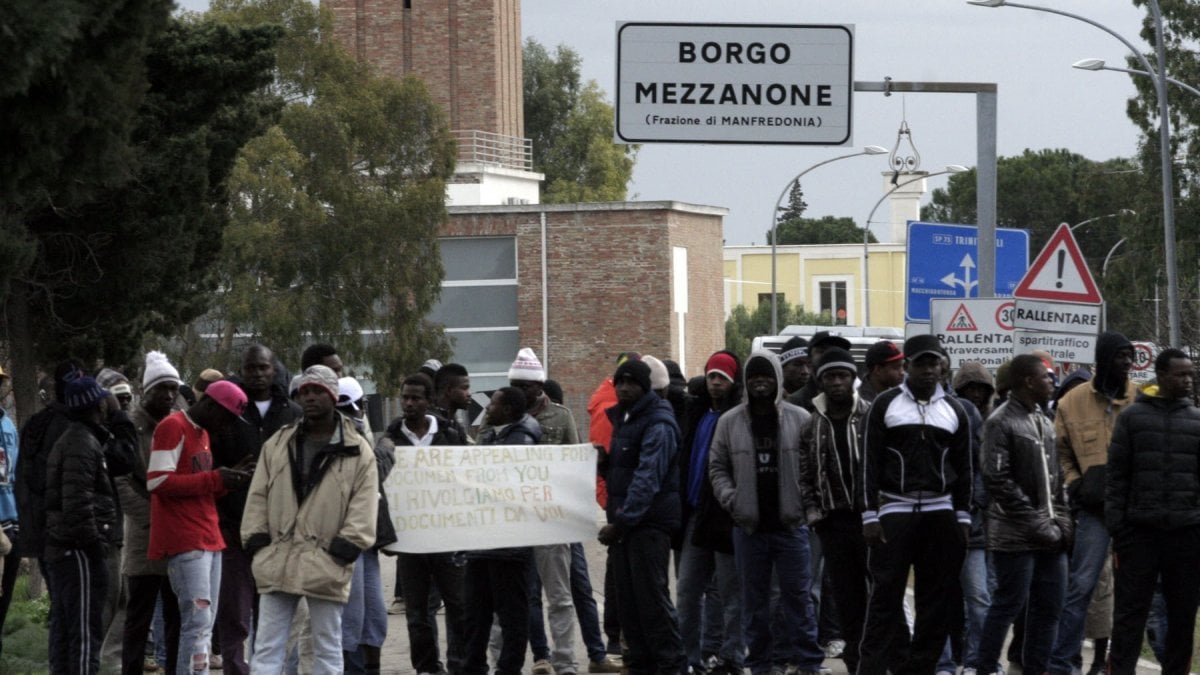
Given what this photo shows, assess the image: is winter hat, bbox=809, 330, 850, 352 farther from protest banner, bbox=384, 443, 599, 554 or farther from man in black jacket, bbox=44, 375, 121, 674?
man in black jacket, bbox=44, 375, 121, 674

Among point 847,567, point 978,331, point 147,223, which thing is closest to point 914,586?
point 847,567

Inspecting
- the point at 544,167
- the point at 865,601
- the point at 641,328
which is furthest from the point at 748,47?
the point at 544,167

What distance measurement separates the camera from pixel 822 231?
482ft

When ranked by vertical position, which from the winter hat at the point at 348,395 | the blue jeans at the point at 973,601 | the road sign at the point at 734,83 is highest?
the road sign at the point at 734,83

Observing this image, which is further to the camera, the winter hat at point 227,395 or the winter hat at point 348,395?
the winter hat at point 348,395

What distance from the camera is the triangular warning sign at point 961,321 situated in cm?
1788

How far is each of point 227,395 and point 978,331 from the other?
332 inches

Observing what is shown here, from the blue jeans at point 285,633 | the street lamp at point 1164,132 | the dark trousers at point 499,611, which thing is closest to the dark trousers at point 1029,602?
the dark trousers at point 499,611

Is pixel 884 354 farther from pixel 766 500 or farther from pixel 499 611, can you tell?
pixel 499 611

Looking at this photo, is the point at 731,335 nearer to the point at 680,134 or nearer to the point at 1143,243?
the point at 1143,243

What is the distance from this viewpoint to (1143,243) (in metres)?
57.7

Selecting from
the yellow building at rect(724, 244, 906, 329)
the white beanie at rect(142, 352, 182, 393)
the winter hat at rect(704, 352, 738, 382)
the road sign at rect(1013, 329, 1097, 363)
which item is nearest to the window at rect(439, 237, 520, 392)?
the road sign at rect(1013, 329, 1097, 363)

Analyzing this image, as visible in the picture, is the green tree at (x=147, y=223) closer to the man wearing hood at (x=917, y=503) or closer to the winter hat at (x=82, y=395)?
the winter hat at (x=82, y=395)

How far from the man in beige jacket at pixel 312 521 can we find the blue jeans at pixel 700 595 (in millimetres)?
3034
